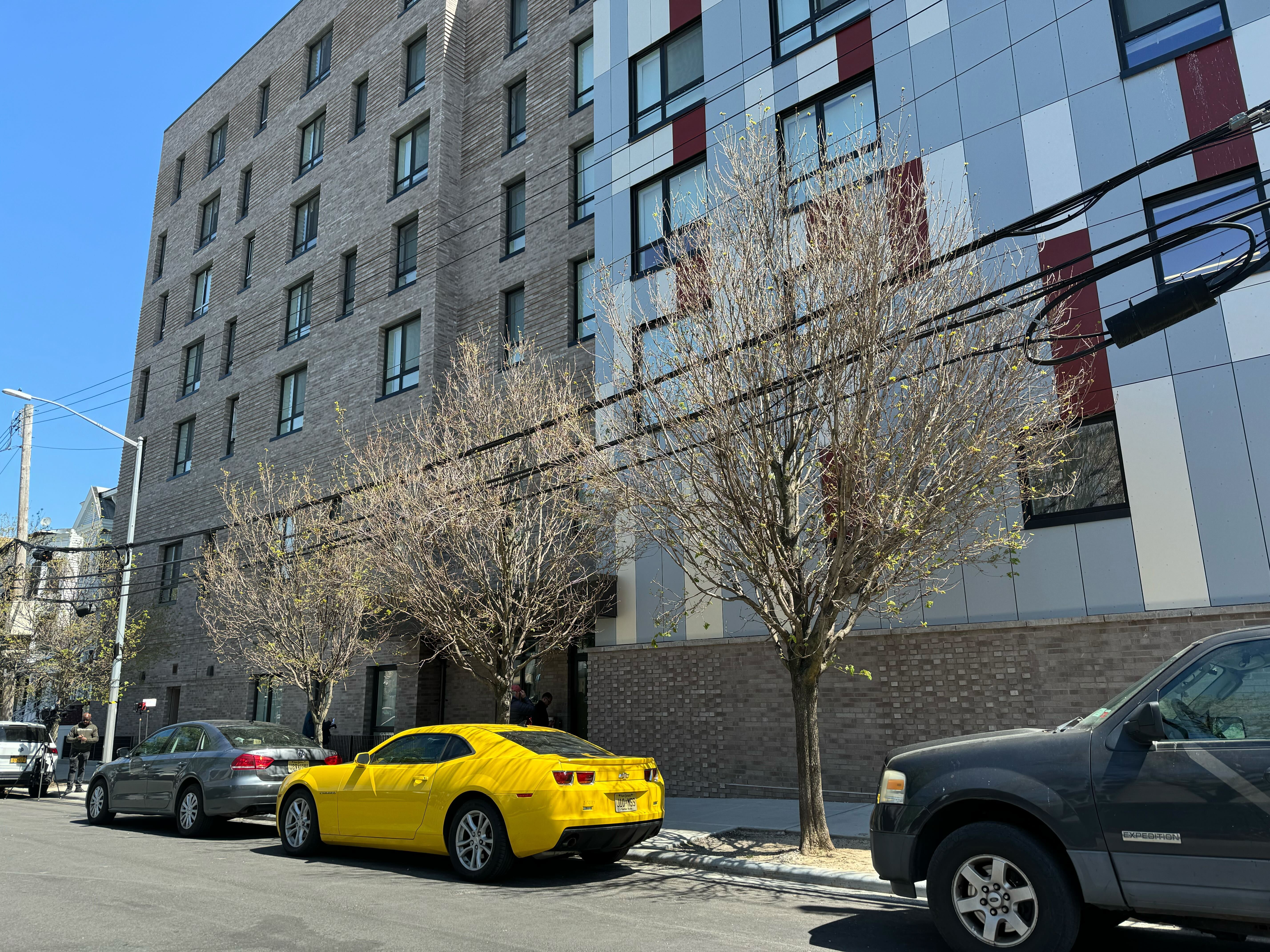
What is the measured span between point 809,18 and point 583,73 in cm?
784

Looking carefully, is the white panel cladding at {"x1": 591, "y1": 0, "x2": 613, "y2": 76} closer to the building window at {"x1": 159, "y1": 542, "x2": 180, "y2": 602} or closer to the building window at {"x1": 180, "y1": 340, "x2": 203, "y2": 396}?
the building window at {"x1": 180, "y1": 340, "x2": 203, "y2": 396}

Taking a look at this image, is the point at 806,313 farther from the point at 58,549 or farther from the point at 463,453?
the point at 58,549

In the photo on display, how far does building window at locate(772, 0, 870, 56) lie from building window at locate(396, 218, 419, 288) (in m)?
11.3

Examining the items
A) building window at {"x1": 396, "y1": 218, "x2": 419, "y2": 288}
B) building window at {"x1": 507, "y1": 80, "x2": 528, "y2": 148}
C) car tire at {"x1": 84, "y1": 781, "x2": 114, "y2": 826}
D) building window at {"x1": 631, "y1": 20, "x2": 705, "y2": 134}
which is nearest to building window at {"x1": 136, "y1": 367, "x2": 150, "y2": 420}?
building window at {"x1": 396, "y1": 218, "x2": 419, "y2": 288}

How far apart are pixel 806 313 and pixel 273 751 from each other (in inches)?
344

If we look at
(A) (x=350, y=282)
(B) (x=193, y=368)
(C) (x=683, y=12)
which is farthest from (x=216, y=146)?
(C) (x=683, y=12)

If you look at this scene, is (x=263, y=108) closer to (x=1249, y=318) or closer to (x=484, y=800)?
(x=484, y=800)

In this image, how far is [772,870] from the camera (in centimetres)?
866

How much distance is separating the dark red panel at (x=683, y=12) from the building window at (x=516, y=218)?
6.23 meters

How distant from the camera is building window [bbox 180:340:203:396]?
31422 mm

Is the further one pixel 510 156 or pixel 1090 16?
pixel 510 156

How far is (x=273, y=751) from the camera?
1207cm

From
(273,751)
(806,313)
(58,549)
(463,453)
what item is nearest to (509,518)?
(463,453)

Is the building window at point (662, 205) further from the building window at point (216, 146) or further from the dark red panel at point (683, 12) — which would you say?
the building window at point (216, 146)
